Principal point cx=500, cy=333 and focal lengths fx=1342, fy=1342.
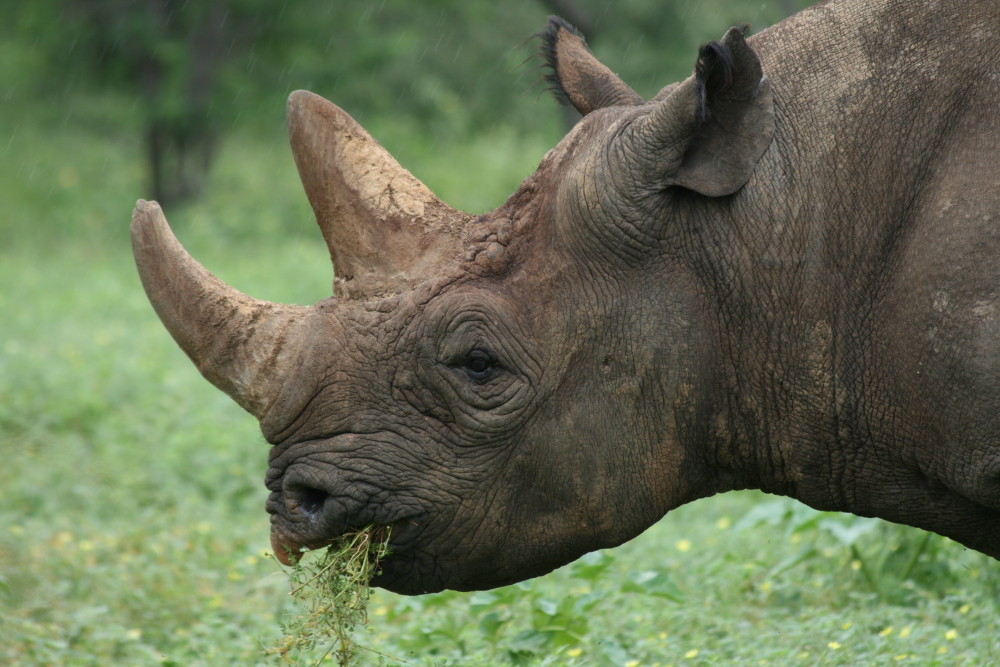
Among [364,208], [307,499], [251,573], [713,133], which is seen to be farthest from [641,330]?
[251,573]

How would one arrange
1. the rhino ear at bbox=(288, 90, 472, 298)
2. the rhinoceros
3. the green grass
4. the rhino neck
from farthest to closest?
the green grass, the rhino ear at bbox=(288, 90, 472, 298), the rhinoceros, the rhino neck

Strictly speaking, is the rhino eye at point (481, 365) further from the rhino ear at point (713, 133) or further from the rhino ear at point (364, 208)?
the rhino ear at point (713, 133)

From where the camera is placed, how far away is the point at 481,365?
3686 mm

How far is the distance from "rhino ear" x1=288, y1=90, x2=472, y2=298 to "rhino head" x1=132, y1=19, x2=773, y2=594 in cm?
4

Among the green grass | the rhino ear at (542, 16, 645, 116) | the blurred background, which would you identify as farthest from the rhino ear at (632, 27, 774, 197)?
the green grass

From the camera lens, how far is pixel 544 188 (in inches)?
150

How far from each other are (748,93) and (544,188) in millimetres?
629

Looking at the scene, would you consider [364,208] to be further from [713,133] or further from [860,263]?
[860,263]

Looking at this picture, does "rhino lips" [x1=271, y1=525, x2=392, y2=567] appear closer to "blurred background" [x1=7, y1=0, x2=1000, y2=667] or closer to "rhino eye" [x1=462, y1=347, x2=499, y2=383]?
"rhino eye" [x1=462, y1=347, x2=499, y2=383]

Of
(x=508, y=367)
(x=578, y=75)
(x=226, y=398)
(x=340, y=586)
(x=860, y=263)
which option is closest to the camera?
(x=860, y=263)

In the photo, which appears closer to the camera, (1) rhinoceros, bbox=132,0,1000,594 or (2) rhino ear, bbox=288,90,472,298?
(1) rhinoceros, bbox=132,0,1000,594

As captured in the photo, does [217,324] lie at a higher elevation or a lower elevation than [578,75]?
lower

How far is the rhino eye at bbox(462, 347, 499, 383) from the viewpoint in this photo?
3.68 meters

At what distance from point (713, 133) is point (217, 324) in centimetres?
146
